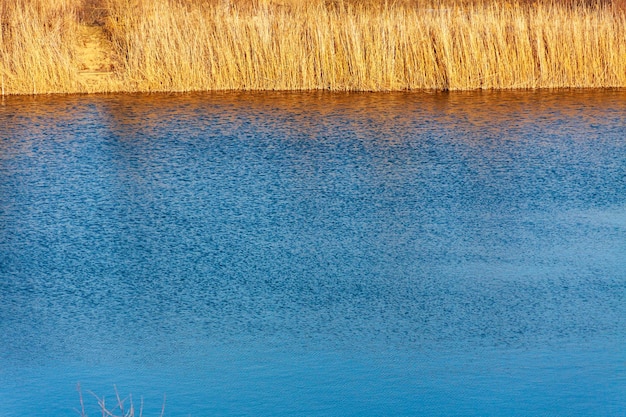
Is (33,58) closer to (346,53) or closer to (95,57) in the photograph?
(95,57)

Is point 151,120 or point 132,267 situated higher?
point 151,120

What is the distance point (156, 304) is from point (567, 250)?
265cm

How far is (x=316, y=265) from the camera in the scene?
5992 millimetres

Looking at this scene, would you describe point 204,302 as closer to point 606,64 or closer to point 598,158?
point 598,158

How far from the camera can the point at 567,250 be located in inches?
244

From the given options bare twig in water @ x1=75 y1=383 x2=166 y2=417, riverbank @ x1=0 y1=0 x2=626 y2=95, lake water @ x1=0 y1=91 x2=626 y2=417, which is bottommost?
bare twig in water @ x1=75 y1=383 x2=166 y2=417

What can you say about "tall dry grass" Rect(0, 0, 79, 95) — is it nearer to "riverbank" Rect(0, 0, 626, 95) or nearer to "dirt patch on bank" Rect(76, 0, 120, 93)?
"riverbank" Rect(0, 0, 626, 95)

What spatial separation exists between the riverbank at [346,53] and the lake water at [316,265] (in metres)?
1.94

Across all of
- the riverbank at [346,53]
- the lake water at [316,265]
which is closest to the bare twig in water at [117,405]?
the lake water at [316,265]

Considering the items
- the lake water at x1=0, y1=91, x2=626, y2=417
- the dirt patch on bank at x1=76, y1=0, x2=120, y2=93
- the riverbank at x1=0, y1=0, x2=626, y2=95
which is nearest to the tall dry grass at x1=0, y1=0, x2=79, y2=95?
the riverbank at x1=0, y1=0, x2=626, y2=95

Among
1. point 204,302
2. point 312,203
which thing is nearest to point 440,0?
point 312,203

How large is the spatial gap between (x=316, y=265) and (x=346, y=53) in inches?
255

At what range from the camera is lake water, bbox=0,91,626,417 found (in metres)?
4.50

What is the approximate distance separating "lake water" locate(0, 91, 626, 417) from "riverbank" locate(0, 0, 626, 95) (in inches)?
76.6
